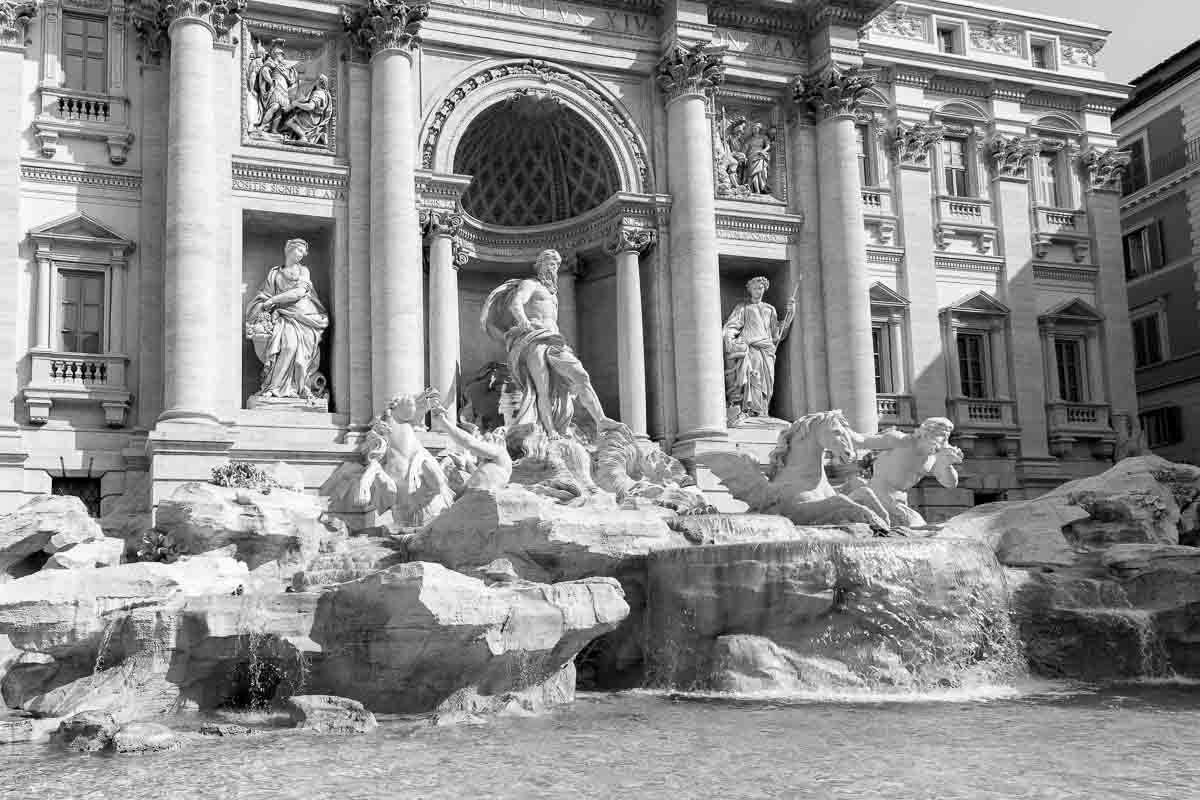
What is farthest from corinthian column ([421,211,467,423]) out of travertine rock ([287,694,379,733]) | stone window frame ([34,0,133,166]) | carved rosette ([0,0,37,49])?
travertine rock ([287,694,379,733])

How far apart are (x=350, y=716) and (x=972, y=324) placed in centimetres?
2111

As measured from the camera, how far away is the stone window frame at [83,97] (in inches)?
880

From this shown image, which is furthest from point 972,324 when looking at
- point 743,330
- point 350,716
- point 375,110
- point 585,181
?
point 350,716

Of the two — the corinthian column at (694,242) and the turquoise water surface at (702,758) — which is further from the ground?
the corinthian column at (694,242)

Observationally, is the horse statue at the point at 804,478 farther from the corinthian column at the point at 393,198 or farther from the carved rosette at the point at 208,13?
the carved rosette at the point at 208,13

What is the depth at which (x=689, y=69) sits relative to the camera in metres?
26.0

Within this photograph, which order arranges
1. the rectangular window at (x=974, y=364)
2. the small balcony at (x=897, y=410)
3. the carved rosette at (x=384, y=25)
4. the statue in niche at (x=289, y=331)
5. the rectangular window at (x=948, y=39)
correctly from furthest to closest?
the rectangular window at (x=948, y=39) → the rectangular window at (x=974, y=364) → the small balcony at (x=897, y=410) → the carved rosette at (x=384, y=25) → the statue in niche at (x=289, y=331)

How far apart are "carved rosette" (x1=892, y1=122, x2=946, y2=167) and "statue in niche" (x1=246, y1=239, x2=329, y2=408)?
14259mm

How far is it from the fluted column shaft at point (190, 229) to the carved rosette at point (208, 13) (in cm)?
12

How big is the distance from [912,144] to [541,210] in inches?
356

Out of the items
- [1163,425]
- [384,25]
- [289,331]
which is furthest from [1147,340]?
[289,331]

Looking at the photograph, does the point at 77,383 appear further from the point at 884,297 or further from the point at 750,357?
the point at 884,297

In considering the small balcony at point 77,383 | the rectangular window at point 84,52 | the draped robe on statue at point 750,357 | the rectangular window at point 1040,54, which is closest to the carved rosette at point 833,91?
the draped robe on statue at point 750,357

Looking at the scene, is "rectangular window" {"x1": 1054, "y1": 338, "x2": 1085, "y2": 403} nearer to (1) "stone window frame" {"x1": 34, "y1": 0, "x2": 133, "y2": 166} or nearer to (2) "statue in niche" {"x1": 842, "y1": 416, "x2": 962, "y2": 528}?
(2) "statue in niche" {"x1": 842, "y1": 416, "x2": 962, "y2": 528}
